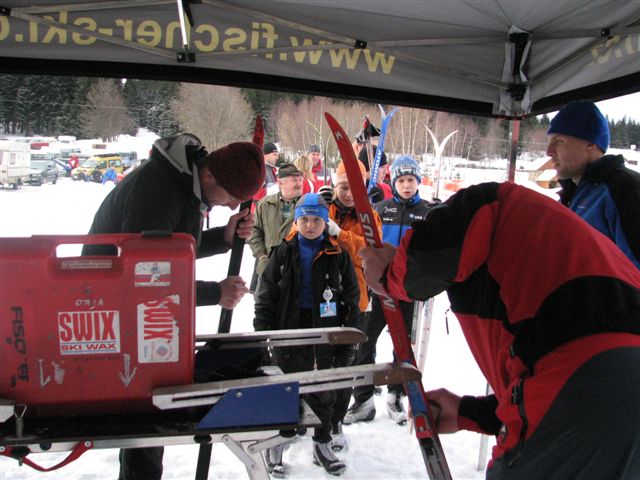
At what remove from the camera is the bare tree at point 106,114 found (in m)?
14.6

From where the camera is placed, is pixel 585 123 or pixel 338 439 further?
pixel 338 439

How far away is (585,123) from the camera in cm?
233

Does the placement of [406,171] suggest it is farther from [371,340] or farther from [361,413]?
[361,413]

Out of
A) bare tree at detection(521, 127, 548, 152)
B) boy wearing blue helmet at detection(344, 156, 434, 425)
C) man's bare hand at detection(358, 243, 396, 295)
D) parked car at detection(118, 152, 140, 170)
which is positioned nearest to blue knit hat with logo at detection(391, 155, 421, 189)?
boy wearing blue helmet at detection(344, 156, 434, 425)

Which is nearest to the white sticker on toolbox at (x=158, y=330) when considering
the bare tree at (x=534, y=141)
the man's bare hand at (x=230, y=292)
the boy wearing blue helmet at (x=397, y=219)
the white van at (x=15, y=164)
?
the man's bare hand at (x=230, y=292)

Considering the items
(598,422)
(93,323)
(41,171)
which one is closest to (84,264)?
(93,323)

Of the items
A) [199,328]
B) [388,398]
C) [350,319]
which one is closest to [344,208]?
[350,319]

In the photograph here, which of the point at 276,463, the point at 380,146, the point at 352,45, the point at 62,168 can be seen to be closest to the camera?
the point at 352,45

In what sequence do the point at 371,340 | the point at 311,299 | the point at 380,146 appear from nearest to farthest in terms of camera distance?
the point at 311,299, the point at 371,340, the point at 380,146

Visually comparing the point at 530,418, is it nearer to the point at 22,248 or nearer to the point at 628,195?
the point at 22,248

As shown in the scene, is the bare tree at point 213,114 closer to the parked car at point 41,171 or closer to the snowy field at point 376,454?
the parked car at point 41,171

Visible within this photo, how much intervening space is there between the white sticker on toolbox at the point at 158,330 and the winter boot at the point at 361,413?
2.68m

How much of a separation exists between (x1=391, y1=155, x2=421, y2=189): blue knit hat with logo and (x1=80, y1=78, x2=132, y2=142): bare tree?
41.3 feet

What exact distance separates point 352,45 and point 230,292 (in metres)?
1.70
